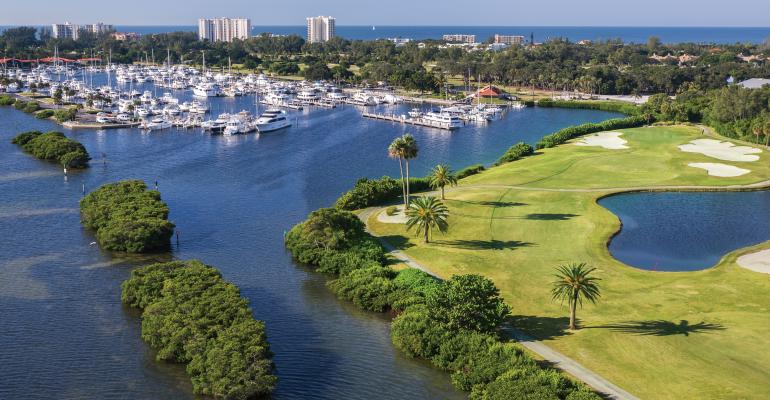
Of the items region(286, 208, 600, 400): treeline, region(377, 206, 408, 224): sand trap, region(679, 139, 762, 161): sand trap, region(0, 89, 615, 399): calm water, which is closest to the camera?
region(286, 208, 600, 400): treeline

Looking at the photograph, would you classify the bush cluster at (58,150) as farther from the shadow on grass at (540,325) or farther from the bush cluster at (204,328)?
the shadow on grass at (540,325)

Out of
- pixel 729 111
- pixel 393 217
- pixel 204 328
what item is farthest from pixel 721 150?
pixel 204 328

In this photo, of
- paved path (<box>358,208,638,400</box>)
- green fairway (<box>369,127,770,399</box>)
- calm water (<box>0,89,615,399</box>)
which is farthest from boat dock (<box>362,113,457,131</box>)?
paved path (<box>358,208,638,400</box>)

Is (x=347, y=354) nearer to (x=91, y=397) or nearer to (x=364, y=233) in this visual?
(x=91, y=397)

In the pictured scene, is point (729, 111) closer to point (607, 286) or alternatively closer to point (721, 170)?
point (721, 170)

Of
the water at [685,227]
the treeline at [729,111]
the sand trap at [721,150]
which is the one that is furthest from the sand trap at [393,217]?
the treeline at [729,111]

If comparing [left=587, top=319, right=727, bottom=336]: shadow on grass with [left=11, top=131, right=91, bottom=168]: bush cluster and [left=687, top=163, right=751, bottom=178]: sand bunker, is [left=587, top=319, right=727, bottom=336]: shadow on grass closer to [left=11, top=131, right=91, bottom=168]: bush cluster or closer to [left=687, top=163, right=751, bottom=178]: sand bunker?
[left=687, top=163, right=751, bottom=178]: sand bunker

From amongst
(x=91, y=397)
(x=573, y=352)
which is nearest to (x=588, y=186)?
(x=573, y=352)
